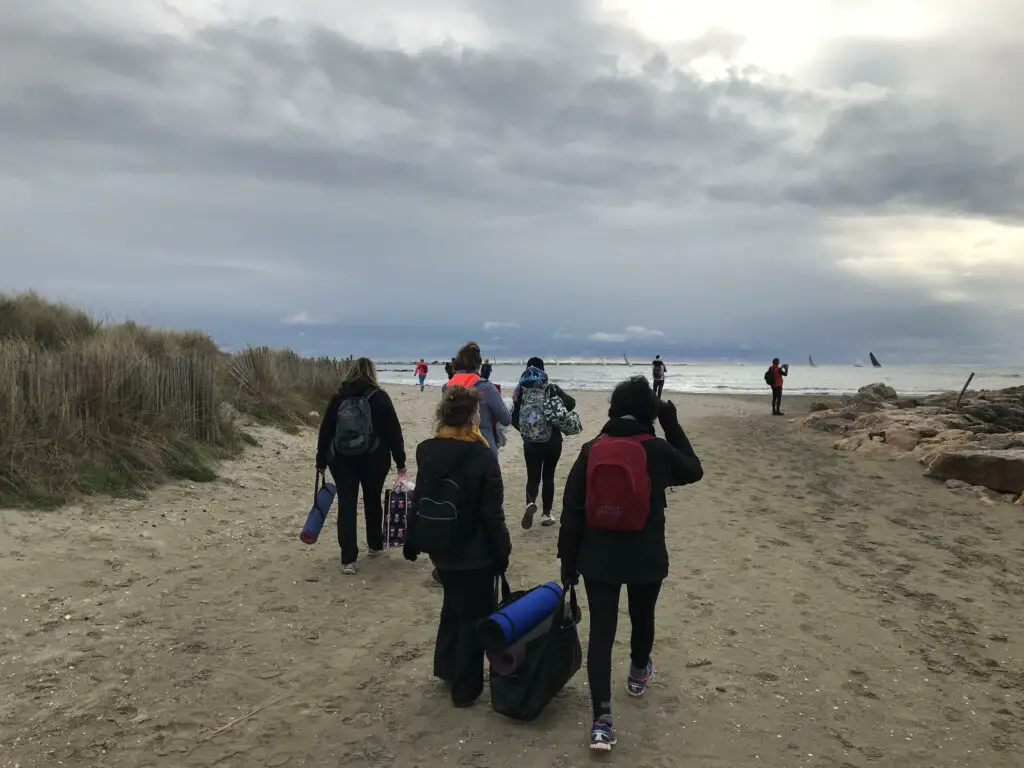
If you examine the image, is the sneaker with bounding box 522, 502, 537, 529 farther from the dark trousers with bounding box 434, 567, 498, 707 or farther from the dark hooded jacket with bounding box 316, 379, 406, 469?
the dark trousers with bounding box 434, 567, 498, 707

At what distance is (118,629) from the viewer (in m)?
4.46

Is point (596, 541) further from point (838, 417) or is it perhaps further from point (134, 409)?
point (838, 417)

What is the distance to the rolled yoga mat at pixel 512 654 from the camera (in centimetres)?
326

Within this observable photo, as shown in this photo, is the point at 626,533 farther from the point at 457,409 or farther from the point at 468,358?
the point at 468,358

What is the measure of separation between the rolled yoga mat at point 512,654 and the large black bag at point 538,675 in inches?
1.2

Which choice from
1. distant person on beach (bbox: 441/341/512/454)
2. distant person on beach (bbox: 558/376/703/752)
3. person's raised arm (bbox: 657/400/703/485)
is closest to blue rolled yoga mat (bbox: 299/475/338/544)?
distant person on beach (bbox: 441/341/512/454)

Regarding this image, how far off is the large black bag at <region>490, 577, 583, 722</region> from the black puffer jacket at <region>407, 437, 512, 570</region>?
27 cm

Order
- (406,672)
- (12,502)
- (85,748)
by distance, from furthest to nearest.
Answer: (12,502), (406,672), (85,748)

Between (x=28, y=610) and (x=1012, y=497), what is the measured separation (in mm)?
11195

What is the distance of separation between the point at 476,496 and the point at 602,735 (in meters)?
1.27

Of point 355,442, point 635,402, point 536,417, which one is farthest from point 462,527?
point 536,417

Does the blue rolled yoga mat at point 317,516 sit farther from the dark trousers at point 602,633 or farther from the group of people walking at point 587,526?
the dark trousers at point 602,633

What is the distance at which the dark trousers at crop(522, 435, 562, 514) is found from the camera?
275 inches

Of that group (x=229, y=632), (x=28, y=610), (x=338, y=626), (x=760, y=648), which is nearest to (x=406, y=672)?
(x=338, y=626)
